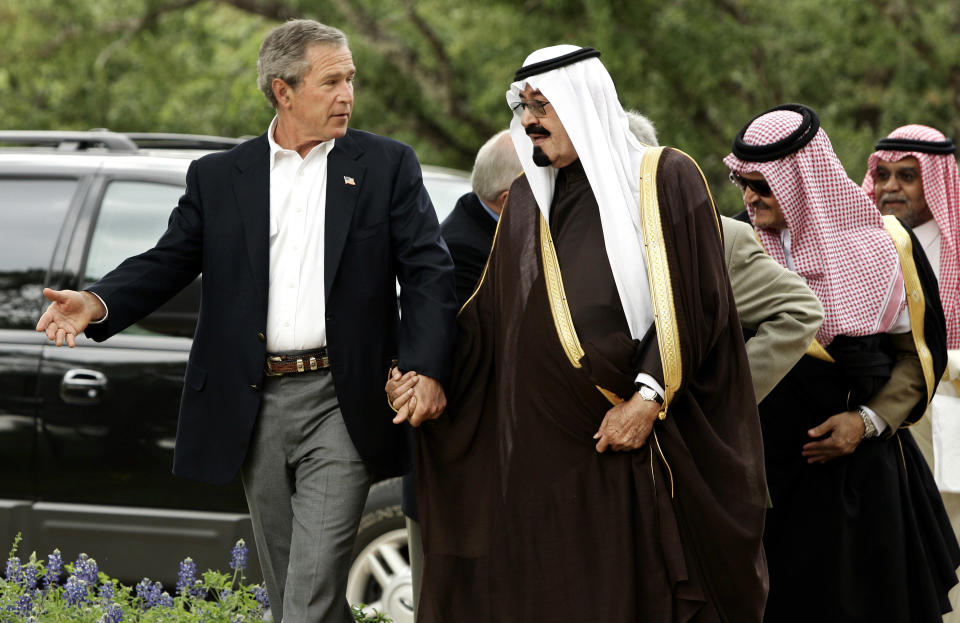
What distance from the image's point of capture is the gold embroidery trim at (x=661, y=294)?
3.62 metres

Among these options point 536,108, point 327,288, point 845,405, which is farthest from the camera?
point 845,405

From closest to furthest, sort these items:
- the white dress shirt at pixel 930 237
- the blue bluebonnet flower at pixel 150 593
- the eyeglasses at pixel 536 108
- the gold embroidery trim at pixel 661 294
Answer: the gold embroidery trim at pixel 661 294 < the eyeglasses at pixel 536 108 < the blue bluebonnet flower at pixel 150 593 < the white dress shirt at pixel 930 237

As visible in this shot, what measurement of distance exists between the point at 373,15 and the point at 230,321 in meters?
11.9

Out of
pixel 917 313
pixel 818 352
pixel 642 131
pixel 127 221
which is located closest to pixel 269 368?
pixel 642 131

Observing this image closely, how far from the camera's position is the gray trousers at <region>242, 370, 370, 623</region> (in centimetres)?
404

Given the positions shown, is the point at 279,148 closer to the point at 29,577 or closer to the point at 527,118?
the point at 527,118

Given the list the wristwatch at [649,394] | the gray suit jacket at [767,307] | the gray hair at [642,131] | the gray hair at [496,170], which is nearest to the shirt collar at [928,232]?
the gray suit jacket at [767,307]

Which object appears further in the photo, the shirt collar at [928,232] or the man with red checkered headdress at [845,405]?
the shirt collar at [928,232]

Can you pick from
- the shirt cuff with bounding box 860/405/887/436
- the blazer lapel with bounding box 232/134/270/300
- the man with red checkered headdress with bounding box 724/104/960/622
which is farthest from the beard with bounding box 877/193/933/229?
the blazer lapel with bounding box 232/134/270/300

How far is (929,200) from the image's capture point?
18.1 ft

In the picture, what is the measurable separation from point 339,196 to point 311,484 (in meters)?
0.87

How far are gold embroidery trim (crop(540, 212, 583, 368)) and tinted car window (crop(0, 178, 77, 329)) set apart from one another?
2693 mm

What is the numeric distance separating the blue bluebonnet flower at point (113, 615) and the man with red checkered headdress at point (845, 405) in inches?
82.8

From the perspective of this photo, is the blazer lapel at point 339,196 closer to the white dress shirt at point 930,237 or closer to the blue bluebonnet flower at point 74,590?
the blue bluebonnet flower at point 74,590
